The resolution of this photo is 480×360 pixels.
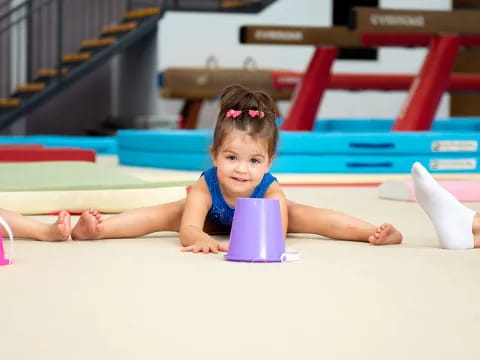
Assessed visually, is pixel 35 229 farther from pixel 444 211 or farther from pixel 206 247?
pixel 444 211

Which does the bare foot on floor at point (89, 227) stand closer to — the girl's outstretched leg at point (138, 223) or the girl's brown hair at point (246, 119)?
the girl's outstretched leg at point (138, 223)

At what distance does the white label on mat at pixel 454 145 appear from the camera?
587 cm

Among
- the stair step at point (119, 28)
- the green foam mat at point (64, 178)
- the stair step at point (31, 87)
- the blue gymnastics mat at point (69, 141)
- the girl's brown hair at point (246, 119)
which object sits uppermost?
the stair step at point (119, 28)

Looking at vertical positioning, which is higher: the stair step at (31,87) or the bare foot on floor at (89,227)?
the bare foot on floor at (89,227)

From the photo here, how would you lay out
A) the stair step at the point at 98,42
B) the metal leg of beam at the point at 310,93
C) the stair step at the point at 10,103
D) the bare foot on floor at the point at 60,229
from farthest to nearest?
the stair step at the point at 98,42
the stair step at the point at 10,103
the metal leg of beam at the point at 310,93
the bare foot on floor at the point at 60,229

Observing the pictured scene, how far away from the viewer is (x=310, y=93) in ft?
24.0

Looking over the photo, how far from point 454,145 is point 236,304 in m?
4.52

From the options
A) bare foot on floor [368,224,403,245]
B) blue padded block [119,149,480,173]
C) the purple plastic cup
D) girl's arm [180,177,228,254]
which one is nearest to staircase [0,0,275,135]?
blue padded block [119,149,480,173]

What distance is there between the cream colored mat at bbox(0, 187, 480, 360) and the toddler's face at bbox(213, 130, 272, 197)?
219 mm

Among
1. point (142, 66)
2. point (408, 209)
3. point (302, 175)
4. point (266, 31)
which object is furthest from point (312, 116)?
point (142, 66)

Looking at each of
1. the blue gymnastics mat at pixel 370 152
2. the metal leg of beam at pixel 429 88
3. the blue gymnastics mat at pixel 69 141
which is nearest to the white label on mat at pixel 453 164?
the blue gymnastics mat at pixel 370 152

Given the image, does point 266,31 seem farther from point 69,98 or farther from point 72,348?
point 72,348

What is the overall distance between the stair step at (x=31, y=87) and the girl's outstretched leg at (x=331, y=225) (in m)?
7.79

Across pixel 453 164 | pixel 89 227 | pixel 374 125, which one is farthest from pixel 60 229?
pixel 374 125
